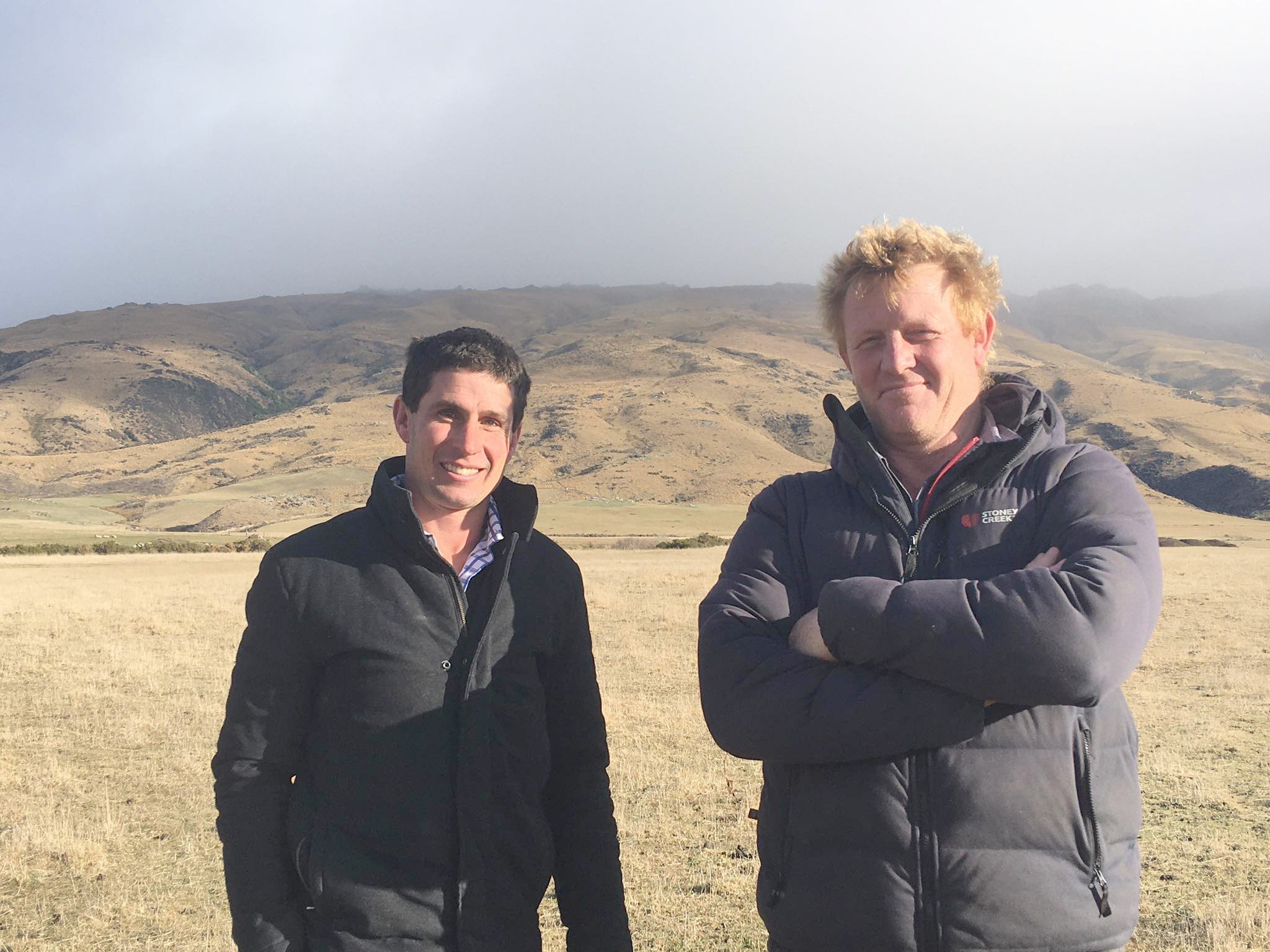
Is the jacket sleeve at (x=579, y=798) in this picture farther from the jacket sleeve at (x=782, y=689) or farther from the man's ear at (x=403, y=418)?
the man's ear at (x=403, y=418)

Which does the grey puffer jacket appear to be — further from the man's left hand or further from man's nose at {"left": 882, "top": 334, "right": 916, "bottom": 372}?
man's nose at {"left": 882, "top": 334, "right": 916, "bottom": 372}

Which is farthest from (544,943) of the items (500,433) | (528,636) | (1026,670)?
(1026,670)

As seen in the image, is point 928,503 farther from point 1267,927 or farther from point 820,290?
point 1267,927

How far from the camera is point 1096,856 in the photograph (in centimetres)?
247

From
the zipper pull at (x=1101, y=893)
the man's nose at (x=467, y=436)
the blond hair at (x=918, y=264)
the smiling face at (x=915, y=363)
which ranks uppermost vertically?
the blond hair at (x=918, y=264)

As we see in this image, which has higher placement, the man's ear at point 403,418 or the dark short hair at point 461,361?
the dark short hair at point 461,361

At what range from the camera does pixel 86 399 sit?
570 feet

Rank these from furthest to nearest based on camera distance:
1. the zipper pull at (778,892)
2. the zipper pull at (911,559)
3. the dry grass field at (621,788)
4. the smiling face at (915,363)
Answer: the dry grass field at (621,788)
the smiling face at (915,363)
the zipper pull at (911,559)
the zipper pull at (778,892)

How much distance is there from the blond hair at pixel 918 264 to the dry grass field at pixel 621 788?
4229 mm

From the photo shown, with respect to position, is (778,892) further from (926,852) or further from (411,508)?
(411,508)

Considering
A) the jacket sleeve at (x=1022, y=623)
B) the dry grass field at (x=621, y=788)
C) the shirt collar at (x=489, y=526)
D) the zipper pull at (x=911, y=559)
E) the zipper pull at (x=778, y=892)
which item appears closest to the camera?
the jacket sleeve at (x=1022, y=623)

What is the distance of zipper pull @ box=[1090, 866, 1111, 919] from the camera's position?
2441 millimetres

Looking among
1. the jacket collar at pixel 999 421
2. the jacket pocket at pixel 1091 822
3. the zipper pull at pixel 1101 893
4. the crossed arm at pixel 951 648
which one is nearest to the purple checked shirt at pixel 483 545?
the crossed arm at pixel 951 648

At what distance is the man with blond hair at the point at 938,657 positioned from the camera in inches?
95.3
